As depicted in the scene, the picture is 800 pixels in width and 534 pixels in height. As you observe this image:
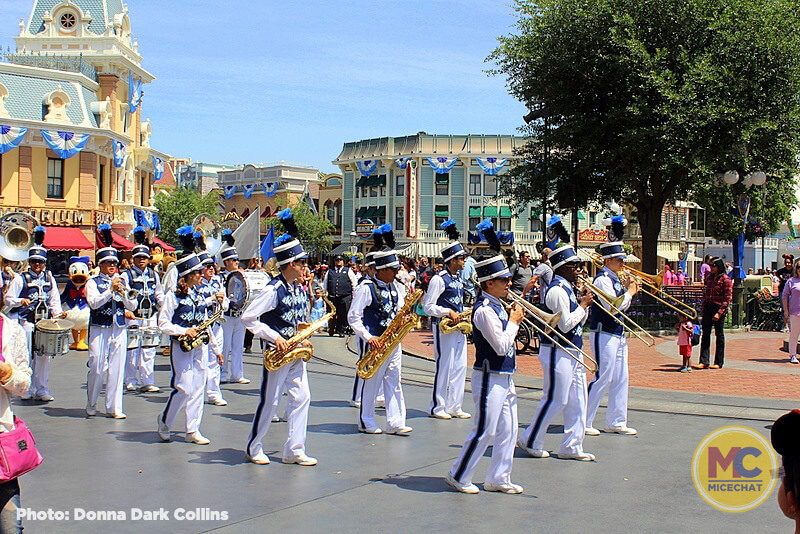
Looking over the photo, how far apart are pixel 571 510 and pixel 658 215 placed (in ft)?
64.5

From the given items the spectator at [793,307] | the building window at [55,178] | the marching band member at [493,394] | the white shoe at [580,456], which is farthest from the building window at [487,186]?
the marching band member at [493,394]

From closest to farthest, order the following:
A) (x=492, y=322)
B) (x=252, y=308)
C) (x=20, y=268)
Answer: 1. (x=492, y=322)
2. (x=252, y=308)
3. (x=20, y=268)

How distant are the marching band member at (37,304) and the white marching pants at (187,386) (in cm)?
333

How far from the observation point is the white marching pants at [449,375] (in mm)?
10523

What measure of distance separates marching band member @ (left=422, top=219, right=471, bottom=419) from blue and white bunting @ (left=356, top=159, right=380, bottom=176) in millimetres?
57592

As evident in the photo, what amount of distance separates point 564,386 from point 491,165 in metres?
56.8

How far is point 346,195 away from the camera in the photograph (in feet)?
236

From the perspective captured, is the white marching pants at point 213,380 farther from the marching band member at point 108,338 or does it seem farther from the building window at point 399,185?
the building window at point 399,185

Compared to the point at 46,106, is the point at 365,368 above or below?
below

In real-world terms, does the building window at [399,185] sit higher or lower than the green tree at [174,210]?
higher

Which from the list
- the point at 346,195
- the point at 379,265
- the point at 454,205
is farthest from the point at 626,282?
the point at 346,195

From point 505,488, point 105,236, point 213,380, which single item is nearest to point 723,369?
point 213,380

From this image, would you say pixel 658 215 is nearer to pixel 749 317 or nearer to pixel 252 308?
pixel 749 317

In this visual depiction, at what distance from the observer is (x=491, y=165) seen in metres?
64.0
